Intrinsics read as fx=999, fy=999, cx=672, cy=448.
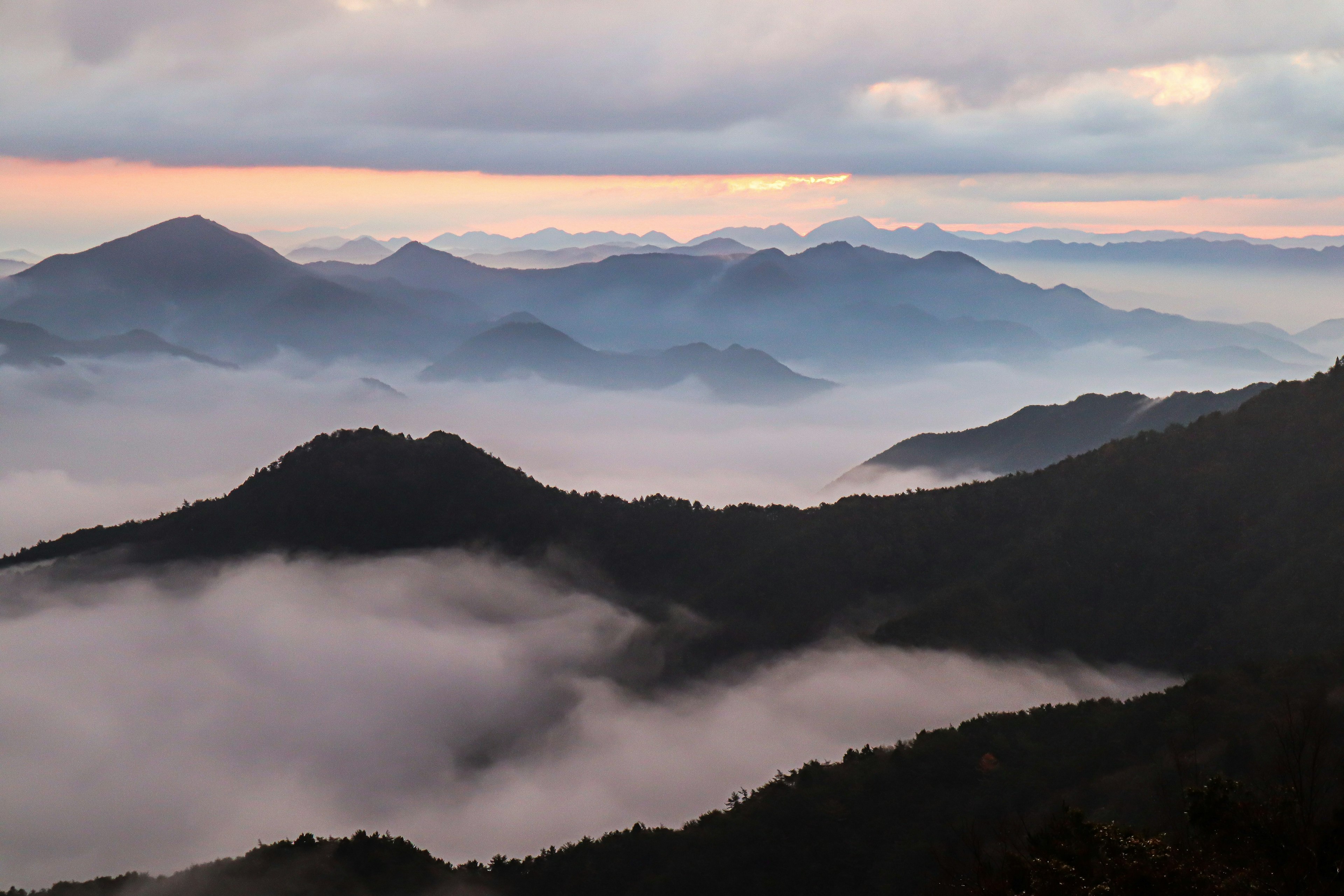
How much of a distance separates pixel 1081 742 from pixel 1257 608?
29.5 metres

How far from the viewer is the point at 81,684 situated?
131 metres

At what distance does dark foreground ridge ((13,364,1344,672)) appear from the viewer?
285 feet

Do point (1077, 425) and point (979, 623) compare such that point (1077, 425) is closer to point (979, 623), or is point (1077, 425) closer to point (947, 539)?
point (947, 539)

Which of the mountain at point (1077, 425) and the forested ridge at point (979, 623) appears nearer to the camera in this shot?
the forested ridge at point (979, 623)

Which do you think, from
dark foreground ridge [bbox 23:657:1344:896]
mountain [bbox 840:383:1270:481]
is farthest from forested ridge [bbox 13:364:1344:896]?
mountain [bbox 840:383:1270:481]

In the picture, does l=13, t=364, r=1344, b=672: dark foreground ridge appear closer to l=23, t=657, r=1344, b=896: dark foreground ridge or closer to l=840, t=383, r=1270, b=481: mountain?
l=23, t=657, r=1344, b=896: dark foreground ridge

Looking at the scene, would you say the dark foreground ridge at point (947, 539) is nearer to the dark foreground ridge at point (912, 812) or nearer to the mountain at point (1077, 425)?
the dark foreground ridge at point (912, 812)

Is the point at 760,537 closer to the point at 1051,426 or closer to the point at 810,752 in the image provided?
the point at 810,752

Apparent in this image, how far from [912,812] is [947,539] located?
51.0m

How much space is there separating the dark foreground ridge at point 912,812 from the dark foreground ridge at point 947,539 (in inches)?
826

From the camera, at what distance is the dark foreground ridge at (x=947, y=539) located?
8681 cm

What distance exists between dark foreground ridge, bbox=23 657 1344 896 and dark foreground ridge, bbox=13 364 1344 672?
21.0 meters

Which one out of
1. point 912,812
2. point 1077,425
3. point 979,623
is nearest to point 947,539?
point 979,623

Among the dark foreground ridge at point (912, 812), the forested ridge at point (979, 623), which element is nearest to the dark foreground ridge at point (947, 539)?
the forested ridge at point (979, 623)
